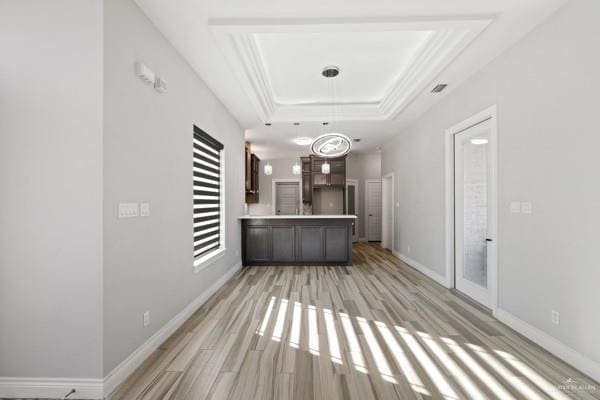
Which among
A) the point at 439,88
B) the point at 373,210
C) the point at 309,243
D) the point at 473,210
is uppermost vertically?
the point at 439,88

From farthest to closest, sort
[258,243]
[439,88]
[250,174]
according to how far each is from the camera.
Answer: [250,174], [258,243], [439,88]

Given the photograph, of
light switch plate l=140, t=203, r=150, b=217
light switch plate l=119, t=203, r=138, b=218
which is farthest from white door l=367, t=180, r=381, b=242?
light switch plate l=119, t=203, r=138, b=218

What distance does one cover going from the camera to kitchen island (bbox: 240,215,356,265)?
18.6 ft

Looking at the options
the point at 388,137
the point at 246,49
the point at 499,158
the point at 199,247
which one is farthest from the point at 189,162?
the point at 388,137

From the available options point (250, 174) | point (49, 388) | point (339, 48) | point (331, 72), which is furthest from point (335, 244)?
point (49, 388)

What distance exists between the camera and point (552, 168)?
239 centimetres

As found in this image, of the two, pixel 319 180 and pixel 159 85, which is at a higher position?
pixel 159 85

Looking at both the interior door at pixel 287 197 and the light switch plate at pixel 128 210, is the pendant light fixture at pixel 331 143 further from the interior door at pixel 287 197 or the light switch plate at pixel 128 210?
the interior door at pixel 287 197

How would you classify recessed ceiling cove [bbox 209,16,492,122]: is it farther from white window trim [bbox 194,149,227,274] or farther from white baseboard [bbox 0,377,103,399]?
white baseboard [bbox 0,377,103,399]

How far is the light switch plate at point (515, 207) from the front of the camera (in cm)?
277

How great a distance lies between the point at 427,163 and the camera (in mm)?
4918

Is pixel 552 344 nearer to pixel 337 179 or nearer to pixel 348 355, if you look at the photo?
pixel 348 355

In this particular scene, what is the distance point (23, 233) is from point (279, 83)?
3.63m

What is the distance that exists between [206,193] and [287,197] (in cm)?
560
